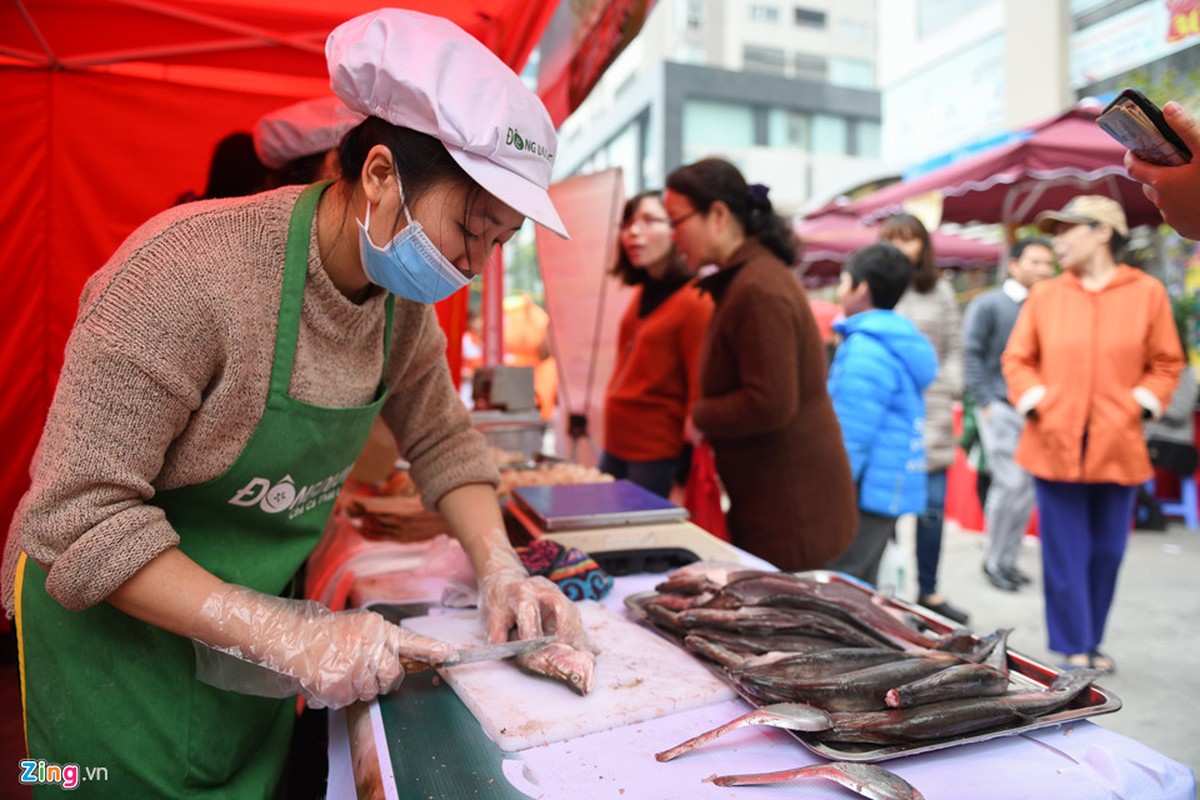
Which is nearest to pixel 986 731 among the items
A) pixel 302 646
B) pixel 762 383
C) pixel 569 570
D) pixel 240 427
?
pixel 569 570

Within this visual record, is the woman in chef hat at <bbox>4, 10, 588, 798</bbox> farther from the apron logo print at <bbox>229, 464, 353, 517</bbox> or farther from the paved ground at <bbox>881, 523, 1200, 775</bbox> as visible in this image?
the paved ground at <bbox>881, 523, 1200, 775</bbox>

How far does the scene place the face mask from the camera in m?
1.29

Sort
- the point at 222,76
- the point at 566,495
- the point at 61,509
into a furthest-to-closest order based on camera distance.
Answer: the point at 222,76 → the point at 566,495 → the point at 61,509

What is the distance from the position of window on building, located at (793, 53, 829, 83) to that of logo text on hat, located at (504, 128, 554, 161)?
31.6 m

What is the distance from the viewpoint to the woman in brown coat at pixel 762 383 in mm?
2598

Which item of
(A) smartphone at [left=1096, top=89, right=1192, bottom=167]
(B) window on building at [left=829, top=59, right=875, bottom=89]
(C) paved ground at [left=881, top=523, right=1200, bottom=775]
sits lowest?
(C) paved ground at [left=881, top=523, right=1200, bottom=775]

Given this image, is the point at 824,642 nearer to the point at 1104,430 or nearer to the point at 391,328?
the point at 391,328

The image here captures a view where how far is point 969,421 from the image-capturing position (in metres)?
6.25

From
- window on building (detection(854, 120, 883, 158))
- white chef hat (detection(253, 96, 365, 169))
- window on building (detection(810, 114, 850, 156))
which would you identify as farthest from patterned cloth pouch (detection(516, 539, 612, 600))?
window on building (detection(854, 120, 883, 158))

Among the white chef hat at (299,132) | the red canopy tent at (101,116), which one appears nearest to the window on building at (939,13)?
the red canopy tent at (101,116)

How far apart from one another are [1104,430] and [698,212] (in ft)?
7.13

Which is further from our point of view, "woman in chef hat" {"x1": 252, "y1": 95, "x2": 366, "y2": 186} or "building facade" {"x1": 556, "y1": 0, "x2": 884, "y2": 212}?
Answer: "building facade" {"x1": 556, "y1": 0, "x2": 884, "y2": 212}

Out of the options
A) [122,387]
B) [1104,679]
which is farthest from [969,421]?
[122,387]

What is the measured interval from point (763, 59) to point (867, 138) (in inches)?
218
